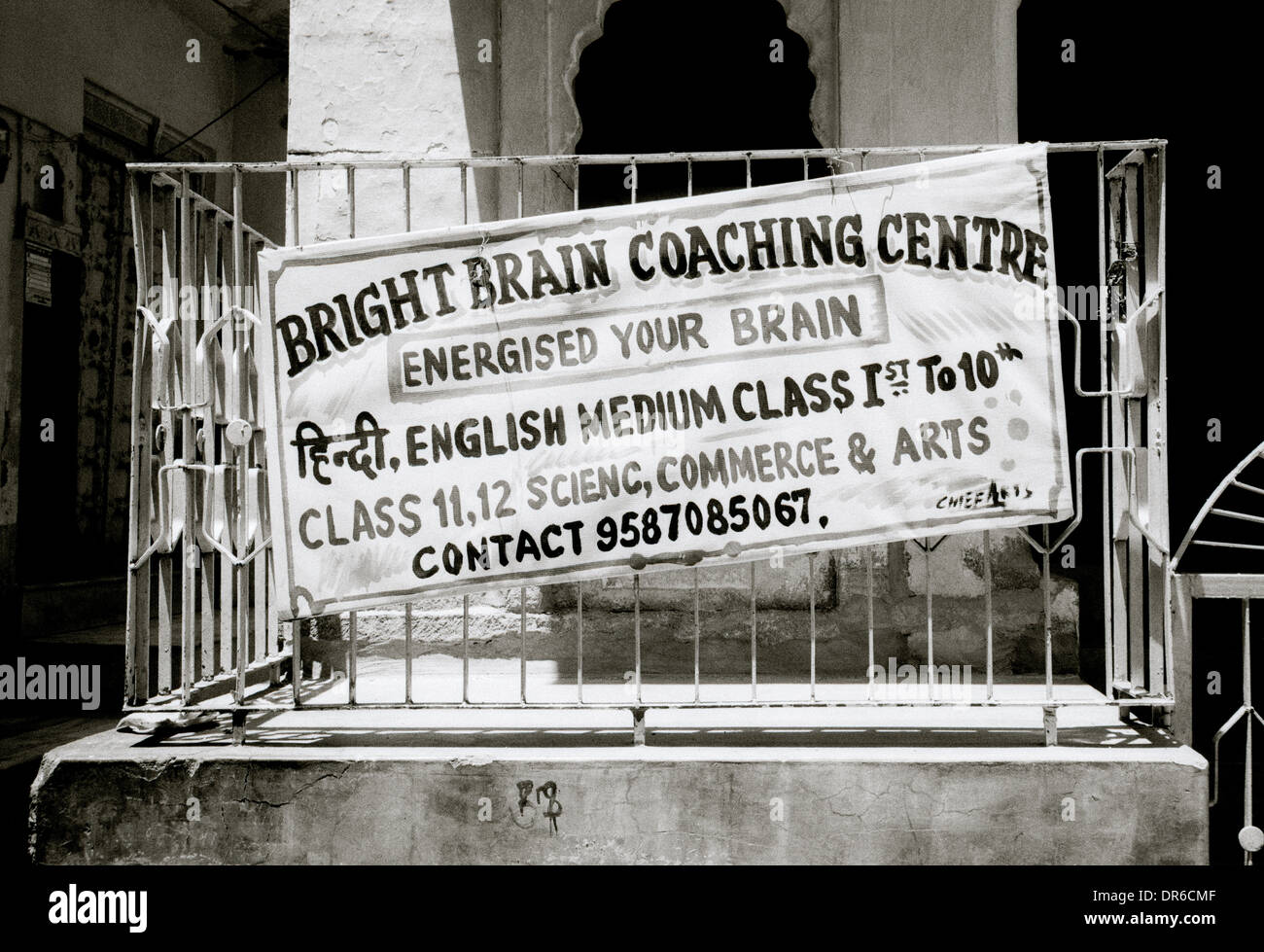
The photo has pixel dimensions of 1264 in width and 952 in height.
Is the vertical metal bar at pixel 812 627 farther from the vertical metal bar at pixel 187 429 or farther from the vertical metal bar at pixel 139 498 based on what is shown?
the vertical metal bar at pixel 139 498

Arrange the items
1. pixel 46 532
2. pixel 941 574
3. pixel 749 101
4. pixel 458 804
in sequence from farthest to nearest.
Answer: pixel 46 532 → pixel 749 101 → pixel 941 574 → pixel 458 804

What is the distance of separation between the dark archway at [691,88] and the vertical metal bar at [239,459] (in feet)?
6.76

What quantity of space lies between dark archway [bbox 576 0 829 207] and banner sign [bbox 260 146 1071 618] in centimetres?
205

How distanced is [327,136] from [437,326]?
7.74ft

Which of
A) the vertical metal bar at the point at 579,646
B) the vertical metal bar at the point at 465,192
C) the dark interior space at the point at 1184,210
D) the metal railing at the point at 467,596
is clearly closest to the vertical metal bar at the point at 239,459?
the metal railing at the point at 467,596

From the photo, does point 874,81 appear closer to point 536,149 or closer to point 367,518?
point 536,149

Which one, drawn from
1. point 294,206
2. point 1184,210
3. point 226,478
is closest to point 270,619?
point 226,478

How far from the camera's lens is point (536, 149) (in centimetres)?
580

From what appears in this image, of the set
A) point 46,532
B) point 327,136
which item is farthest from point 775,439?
point 46,532

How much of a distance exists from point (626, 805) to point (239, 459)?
88.0 inches

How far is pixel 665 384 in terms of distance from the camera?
3.90m

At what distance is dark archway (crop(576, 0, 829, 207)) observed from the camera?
585 centimetres

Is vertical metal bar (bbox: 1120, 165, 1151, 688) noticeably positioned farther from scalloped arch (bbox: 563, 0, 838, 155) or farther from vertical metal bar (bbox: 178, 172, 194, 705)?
vertical metal bar (bbox: 178, 172, 194, 705)

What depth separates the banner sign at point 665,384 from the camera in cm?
387
